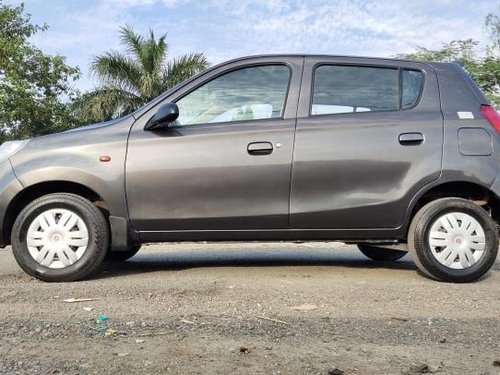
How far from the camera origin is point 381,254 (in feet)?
20.6

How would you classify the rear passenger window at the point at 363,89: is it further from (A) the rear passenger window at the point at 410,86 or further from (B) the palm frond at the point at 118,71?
(B) the palm frond at the point at 118,71

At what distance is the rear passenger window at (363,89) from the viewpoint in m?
5.07

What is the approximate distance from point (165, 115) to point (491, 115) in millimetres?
2781

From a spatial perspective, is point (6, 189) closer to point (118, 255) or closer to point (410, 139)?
point (118, 255)

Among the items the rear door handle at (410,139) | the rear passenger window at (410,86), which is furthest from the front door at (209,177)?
the rear passenger window at (410,86)

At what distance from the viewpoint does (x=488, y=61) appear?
2689 centimetres

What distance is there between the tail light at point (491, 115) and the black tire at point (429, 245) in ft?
2.32

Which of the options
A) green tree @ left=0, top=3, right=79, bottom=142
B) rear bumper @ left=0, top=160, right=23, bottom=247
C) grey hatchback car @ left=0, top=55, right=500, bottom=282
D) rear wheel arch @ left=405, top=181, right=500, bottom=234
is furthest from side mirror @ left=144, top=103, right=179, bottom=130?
green tree @ left=0, top=3, right=79, bottom=142

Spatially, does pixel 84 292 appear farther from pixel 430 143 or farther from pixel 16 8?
pixel 16 8

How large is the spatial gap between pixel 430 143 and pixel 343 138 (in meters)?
0.74

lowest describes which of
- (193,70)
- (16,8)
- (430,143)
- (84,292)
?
(84,292)

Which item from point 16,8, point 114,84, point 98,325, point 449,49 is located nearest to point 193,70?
point 114,84

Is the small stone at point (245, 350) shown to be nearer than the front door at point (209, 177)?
Yes

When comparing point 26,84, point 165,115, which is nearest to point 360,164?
point 165,115
